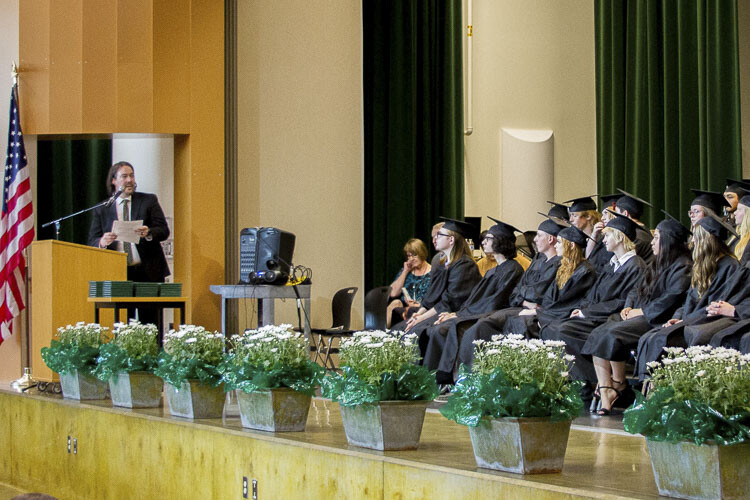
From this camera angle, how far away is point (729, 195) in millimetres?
6352

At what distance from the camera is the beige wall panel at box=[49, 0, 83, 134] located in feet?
26.9

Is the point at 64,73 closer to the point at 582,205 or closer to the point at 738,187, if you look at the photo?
the point at 582,205

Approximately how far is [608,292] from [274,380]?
2.84 metres

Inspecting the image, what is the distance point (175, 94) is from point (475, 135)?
399 centimetres

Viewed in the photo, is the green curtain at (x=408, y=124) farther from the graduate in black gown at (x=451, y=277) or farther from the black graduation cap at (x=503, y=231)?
the black graduation cap at (x=503, y=231)

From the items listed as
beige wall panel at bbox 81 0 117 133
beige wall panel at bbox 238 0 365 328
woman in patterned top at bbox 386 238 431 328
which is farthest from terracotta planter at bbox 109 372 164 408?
beige wall panel at bbox 238 0 365 328

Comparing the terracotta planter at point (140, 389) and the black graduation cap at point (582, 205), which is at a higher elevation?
the black graduation cap at point (582, 205)

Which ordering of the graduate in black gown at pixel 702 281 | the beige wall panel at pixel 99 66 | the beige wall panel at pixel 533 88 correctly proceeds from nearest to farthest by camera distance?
the graduate in black gown at pixel 702 281 < the beige wall panel at pixel 99 66 < the beige wall panel at pixel 533 88

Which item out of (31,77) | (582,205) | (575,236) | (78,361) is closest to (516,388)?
(78,361)

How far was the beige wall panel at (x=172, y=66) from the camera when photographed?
8430 millimetres

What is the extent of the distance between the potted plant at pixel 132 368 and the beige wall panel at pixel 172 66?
3.42 meters

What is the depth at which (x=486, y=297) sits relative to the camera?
719cm

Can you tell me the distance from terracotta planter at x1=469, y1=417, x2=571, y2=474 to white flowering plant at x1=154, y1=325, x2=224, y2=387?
1831mm

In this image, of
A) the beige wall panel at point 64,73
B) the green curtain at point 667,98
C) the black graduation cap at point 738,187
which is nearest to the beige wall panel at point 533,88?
the green curtain at point 667,98
